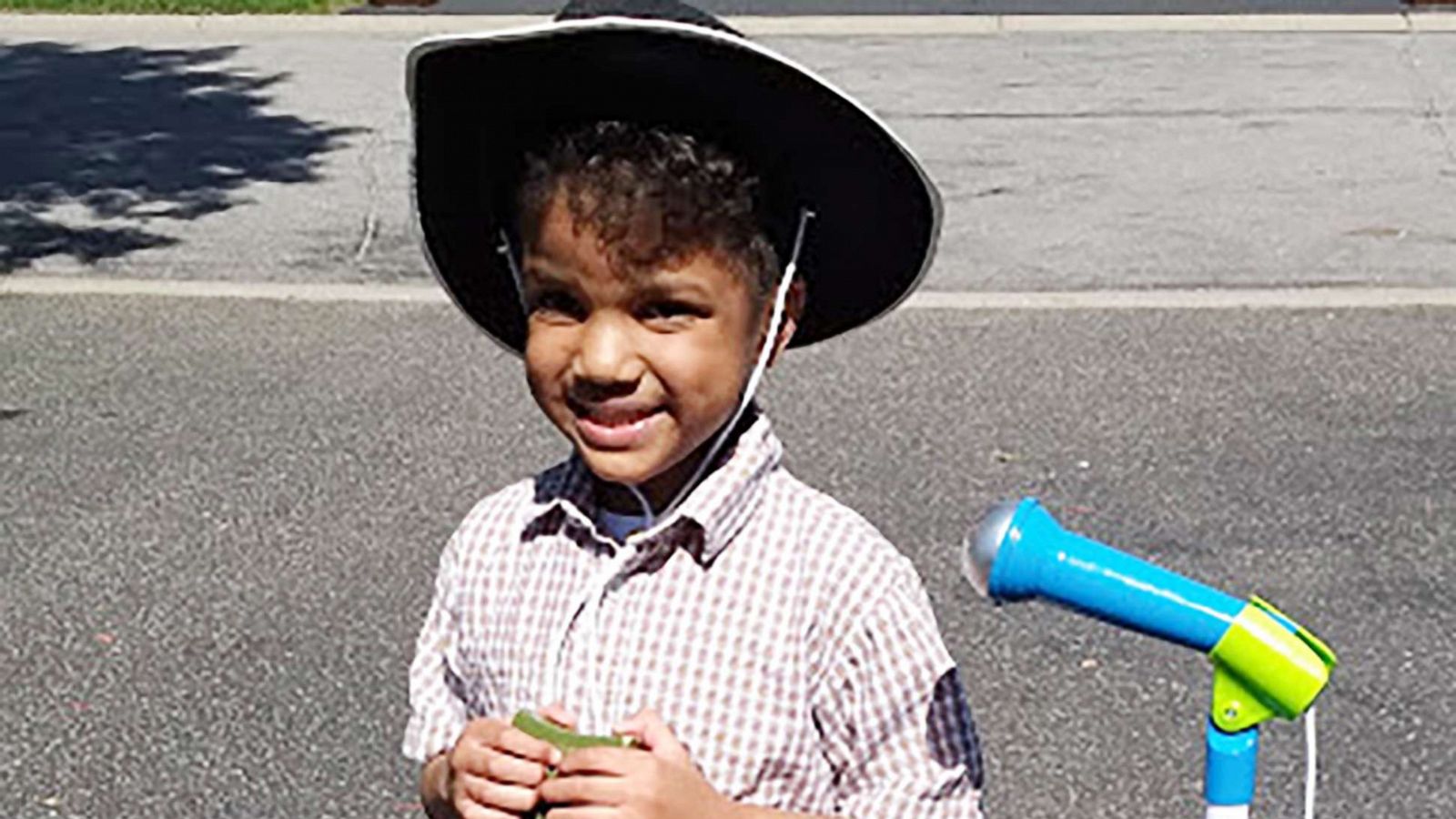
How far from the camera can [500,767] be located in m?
2.16

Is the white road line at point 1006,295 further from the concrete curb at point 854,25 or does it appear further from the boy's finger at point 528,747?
the boy's finger at point 528,747

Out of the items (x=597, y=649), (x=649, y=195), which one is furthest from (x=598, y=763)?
(x=649, y=195)

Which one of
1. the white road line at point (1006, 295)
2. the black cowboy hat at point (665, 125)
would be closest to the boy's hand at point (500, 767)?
the black cowboy hat at point (665, 125)

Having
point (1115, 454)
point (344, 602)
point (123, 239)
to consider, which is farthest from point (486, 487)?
point (123, 239)

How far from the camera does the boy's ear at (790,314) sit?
7.84 feet

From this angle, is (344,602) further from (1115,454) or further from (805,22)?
(805,22)

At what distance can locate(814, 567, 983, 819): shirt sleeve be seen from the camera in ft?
7.48

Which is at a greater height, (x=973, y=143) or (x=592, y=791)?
(x=592, y=791)

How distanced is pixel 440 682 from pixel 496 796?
0.33 meters

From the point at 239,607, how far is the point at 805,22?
848 cm

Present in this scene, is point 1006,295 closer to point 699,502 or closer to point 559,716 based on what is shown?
point 699,502

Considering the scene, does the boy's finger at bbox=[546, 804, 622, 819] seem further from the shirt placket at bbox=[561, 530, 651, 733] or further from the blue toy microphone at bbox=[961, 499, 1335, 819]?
the blue toy microphone at bbox=[961, 499, 1335, 819]

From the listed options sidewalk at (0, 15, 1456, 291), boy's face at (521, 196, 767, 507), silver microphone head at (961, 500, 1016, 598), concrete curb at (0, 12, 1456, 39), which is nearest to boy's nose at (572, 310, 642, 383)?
boy's face at (521, 196, 767, 507)

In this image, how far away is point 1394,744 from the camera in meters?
5.05
